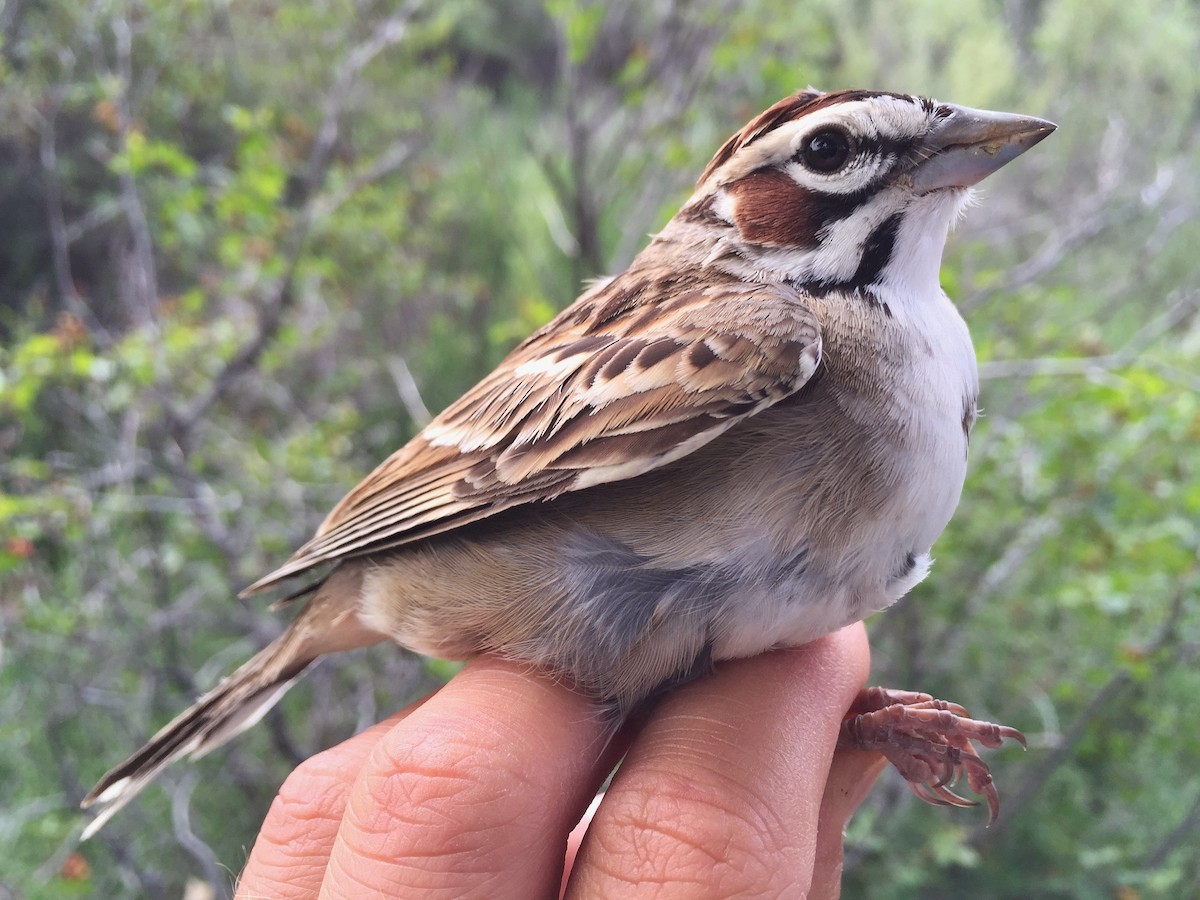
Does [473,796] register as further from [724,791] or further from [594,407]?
[594,407]

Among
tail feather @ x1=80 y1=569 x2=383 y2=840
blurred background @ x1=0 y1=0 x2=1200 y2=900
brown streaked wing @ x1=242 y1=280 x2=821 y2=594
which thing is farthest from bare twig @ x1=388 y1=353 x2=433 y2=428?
brown streaked wing @ x1=242 y1=280 x2=821 y2=594

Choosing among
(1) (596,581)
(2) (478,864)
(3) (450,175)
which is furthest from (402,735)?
(3) (450,175)

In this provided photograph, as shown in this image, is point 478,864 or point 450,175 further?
point 450,175

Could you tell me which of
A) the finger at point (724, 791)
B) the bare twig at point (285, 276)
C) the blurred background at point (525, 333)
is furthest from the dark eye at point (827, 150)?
the bare twig at point (285, 276)

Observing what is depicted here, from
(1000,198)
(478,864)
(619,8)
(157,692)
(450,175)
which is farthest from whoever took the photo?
(450,175)

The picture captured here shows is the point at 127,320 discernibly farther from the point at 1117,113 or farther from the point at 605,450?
the point at 1117,113
